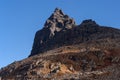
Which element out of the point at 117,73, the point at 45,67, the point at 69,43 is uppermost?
the point at 69,43

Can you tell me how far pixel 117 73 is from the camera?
10481cm

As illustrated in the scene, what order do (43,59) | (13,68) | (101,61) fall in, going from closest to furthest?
(101,61)
(43,59)
(13,68)

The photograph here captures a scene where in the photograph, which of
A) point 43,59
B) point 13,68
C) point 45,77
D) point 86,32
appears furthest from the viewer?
point 86,32

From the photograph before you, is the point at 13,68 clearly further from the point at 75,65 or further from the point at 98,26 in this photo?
the point at 98,26

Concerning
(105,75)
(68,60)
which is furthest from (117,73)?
(68,60)

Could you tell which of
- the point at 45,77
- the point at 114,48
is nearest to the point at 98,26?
the point at 114,48

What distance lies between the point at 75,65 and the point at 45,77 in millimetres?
15375

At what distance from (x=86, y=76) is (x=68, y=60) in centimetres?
2736

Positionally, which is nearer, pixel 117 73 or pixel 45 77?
pixel 117 73

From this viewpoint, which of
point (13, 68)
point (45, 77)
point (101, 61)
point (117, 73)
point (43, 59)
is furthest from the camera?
point (13, 68)

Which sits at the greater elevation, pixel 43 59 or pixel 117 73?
pixel 43 59

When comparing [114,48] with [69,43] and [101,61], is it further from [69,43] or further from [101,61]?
[69,43]

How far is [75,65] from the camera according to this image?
135 m

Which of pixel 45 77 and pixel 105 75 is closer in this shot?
pixel 105 75
